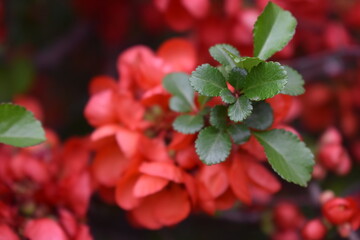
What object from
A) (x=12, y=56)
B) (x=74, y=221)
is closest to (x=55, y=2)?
(x=12, y=56)

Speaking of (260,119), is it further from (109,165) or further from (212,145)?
(109,165)

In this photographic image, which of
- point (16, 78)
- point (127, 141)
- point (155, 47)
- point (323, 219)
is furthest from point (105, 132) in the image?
point (155, 47)

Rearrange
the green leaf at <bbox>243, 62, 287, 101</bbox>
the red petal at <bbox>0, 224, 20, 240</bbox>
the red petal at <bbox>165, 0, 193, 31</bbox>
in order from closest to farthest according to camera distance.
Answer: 1. the green leaf at <bbox>243, 62, 287, 101</bbox>
2. the red petal at <bbox>0, 224, 20, 240</bbox>
3. the red petal at <bbox>165, 0, 193, 31</bbox>

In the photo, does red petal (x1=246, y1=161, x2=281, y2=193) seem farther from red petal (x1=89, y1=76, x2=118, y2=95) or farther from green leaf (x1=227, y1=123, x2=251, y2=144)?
red petal (x1=89, y1=76, x2=118, y2=95)

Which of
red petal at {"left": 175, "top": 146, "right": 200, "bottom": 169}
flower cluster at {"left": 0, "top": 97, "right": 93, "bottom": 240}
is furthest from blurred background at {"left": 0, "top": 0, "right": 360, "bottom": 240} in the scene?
red petal at {"left": 175, "top": 146, "right": 200, "bottom": 169}

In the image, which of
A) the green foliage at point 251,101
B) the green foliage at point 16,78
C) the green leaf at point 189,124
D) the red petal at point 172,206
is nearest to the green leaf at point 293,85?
the green foliage at point 251,101

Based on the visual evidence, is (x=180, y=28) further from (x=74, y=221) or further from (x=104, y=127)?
(x=74, y=221)
